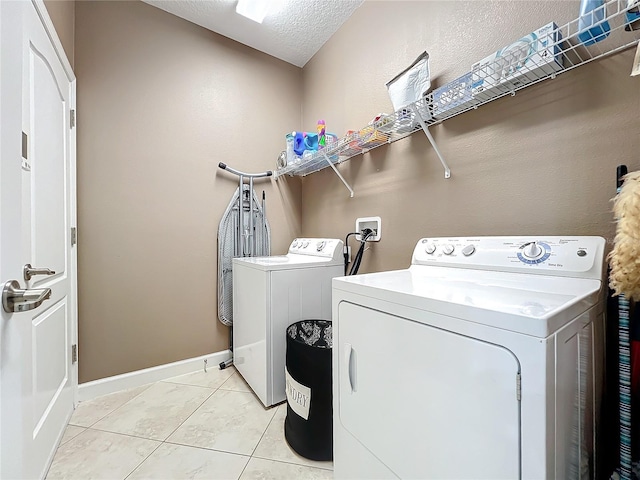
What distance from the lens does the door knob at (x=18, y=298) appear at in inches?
21.2

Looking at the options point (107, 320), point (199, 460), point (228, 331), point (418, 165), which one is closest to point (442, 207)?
point (418, 165)

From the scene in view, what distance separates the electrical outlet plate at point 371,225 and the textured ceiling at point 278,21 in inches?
61.7

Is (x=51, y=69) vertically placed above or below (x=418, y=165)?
above

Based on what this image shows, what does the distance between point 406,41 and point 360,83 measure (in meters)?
0.42

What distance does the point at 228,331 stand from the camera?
229 cm

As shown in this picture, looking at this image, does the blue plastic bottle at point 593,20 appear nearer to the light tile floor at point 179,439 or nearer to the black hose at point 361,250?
the black hose at point 361,250

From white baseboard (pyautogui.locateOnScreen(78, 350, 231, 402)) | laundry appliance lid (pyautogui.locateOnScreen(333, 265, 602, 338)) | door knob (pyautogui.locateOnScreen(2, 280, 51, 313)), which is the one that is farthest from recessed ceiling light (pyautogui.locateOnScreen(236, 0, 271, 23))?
white baseboard (pyautogui.locateOnScreen(78, 350, 231, 402))

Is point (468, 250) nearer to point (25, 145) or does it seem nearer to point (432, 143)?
point (432, 143)

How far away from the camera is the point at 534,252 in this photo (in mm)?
972

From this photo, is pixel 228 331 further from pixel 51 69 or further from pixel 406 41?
pixel 406 41

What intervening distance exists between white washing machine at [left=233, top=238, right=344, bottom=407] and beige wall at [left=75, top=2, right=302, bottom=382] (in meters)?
0.48

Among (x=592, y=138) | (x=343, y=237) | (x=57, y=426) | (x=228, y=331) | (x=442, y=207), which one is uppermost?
(x=592, y=138)

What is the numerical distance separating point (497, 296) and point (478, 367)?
8.7 inches

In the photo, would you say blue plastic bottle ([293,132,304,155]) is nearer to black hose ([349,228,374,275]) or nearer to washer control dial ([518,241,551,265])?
black hose ([349,228,374,275])
